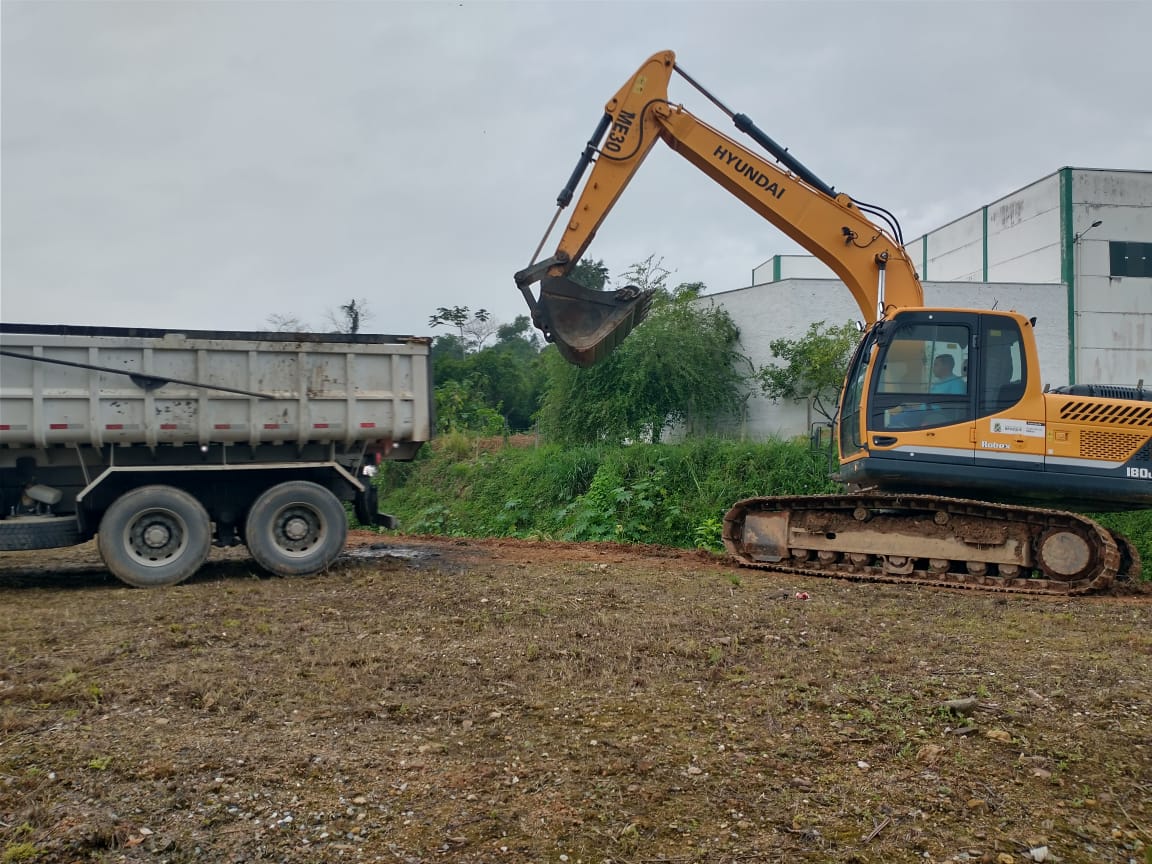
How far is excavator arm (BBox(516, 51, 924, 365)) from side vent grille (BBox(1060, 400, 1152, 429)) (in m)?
2.00

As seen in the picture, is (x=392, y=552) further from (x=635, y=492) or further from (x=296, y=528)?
(x=635, y=492)

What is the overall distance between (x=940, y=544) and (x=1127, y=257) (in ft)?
66.1

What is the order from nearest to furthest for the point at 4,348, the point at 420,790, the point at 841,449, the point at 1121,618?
1. the point at 420,790
2. the point at 1121,618
3. the point at 4,348
4. the point at 841,449

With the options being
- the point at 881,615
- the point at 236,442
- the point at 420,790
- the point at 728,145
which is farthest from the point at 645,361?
the point at 420,790

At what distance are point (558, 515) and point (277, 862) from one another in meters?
12.3

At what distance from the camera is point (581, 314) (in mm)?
10164

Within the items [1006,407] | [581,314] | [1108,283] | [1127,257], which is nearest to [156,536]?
[581,314]

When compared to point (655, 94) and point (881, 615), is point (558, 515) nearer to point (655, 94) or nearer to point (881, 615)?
point (655, 94)

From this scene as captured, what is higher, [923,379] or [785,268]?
[785,268]

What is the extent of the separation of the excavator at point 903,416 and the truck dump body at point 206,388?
1.82 meters

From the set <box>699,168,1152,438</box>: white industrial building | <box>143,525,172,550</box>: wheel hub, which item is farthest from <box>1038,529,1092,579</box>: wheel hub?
<box>699,168,1152,438</box>: white industrial building

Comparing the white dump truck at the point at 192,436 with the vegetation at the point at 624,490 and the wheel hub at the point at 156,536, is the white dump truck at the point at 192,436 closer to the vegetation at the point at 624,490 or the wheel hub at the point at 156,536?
the wheel hub at the point at 156,536

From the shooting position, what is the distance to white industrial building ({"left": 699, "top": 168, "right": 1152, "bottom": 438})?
23719 mm

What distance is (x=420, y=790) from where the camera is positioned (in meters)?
3.82
